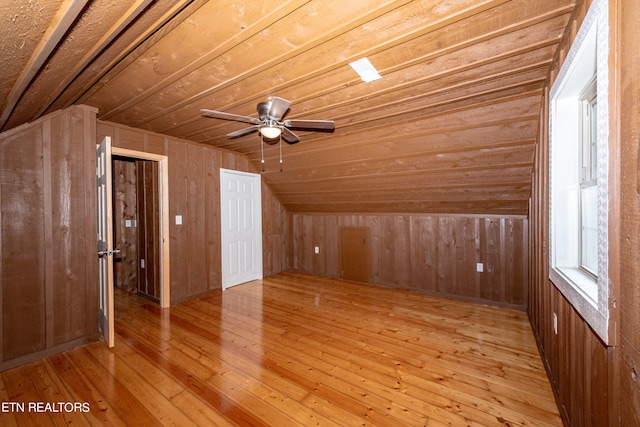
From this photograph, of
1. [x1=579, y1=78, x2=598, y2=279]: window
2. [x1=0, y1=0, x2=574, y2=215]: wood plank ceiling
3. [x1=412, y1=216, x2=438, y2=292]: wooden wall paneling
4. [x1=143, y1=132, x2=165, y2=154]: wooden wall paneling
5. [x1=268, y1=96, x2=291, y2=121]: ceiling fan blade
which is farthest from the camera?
[x1=412, y1=216, x2=438, y2=292]: wooden wall paneling

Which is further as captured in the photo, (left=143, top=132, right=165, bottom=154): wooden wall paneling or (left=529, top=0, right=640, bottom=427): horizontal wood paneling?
(left=143, top=132, right=165, bottom=154): wooden wall paneling

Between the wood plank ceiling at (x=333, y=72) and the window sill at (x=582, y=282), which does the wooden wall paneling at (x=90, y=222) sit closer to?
the wood plank ceiling at (x=333, y=72)

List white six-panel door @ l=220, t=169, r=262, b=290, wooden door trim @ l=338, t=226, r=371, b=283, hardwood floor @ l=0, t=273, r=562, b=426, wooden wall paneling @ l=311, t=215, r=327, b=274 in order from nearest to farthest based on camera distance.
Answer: hardwood floor @ l=0, t=273, r=562, b=426 < white six-panel door @ l=220, t=169, r=262, b=290 < wooden door trim @ l=338, t=226, r=371, b=283 < wooden wall paneling @ l=311, t=215, r=327, b=274

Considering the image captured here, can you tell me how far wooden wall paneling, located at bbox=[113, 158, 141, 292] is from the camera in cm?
463

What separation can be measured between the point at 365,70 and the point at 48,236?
126 inches

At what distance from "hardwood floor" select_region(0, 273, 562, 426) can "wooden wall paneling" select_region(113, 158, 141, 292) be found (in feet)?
4.90

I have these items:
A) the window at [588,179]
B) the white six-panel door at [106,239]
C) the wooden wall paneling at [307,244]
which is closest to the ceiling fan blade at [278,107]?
the white six-panel door at [106,239]

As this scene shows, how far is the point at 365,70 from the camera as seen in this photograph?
1982 millimetres

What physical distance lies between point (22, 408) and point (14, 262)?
1.22 meters

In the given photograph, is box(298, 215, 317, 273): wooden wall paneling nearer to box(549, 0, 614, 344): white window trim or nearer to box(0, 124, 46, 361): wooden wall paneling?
box(0, 124, 46, 361): wooden wall paneling

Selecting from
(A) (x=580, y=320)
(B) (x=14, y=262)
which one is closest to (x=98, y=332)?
(B) (x=14, y=262)

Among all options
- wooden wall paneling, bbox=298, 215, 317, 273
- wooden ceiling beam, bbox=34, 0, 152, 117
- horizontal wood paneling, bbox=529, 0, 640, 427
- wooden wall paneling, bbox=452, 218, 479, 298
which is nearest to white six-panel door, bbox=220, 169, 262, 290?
wooden wall paneling, bbox=298, 215, 317, 273

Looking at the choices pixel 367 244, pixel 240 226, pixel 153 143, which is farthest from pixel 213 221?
pixel 367 244

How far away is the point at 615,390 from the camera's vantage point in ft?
3.14
